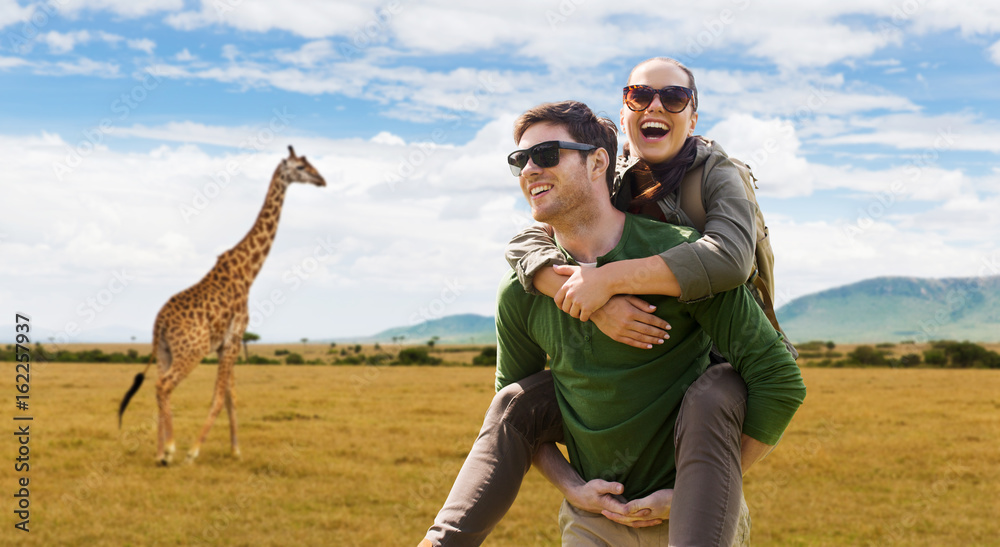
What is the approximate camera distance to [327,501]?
10562mm

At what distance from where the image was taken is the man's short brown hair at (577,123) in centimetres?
260

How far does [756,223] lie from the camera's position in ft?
8.61

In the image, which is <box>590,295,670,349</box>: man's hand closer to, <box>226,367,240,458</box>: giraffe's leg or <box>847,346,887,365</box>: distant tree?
<box>226,367,240,458</box>: giraffe's leg

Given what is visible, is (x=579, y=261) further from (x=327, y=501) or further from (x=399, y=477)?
(x=399, y=477)

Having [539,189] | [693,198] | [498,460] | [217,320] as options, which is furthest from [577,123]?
[217,320]

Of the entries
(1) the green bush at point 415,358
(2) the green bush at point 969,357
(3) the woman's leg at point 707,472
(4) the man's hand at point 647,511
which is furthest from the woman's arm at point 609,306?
(2) the green bush at point 969,357

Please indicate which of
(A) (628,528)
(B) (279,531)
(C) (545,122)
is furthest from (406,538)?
(C) (545,122)

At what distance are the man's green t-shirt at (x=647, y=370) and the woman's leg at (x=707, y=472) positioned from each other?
15cm

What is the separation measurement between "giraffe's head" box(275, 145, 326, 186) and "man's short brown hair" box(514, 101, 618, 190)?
12596 mm

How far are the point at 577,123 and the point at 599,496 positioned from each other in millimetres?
1311

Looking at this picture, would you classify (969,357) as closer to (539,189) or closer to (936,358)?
(936,358)

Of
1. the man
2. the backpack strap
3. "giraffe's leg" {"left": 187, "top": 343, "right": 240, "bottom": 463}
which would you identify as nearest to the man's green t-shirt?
the man

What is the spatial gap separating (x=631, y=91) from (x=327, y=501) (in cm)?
918

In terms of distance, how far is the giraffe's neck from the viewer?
14.2 m
